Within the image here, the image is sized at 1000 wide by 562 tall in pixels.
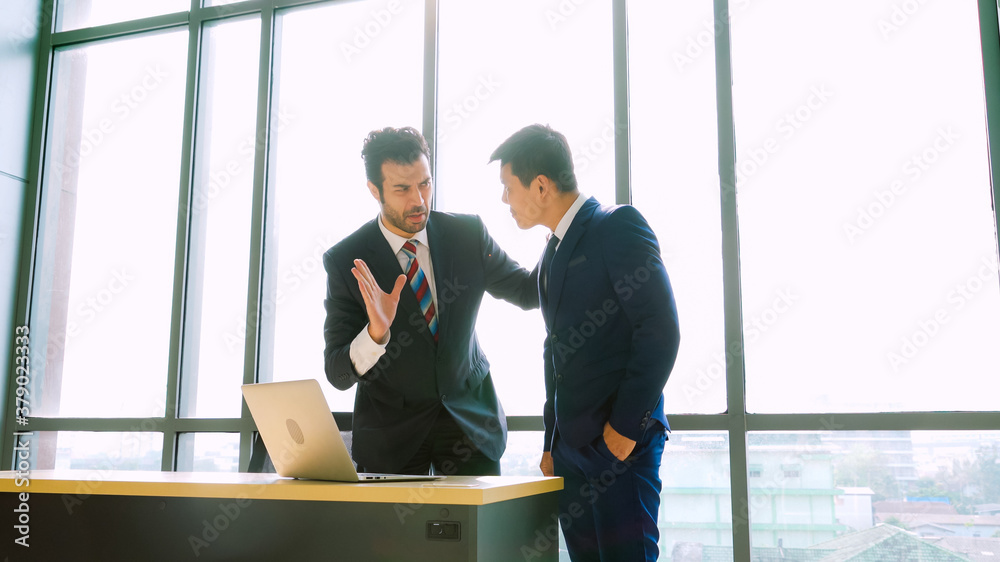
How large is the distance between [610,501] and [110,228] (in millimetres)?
3105

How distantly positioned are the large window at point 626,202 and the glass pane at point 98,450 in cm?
1

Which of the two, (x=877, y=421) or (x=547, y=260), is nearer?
(x=547, y=260)

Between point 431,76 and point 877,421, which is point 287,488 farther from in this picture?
point 431,76

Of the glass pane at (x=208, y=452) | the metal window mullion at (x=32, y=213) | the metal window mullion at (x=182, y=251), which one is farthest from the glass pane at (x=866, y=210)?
the metal window mullion at (x=32, y=213)

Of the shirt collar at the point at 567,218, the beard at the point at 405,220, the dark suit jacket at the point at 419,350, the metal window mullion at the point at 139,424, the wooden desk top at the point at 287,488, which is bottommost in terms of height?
the wooden desk top at the point at 287,488

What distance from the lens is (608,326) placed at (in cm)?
205

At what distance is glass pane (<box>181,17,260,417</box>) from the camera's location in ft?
11.7

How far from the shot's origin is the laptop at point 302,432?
168cm

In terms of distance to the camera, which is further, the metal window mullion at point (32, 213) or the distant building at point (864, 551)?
the metal window mullion at point (32, 213)

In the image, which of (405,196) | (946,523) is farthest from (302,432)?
(946,523)

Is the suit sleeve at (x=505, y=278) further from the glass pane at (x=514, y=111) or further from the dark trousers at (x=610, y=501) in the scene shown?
the dark trousers at (x=610, y=501)

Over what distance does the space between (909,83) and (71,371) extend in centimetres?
400

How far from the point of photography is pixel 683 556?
2.88 meters

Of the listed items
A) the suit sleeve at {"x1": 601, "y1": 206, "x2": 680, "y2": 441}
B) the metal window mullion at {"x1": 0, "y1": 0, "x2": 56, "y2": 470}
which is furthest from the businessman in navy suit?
the metal window mullion at {"x1": 0, "y1": 0, "x2": 56, "y2": 470}
